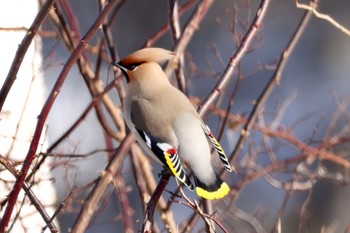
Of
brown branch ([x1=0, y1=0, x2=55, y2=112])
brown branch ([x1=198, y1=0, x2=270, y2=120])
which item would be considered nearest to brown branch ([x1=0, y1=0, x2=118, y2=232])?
brown branch ([x1=0, y1=0, x2=55, y2=112])

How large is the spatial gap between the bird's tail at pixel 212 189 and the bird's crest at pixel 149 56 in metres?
0.30

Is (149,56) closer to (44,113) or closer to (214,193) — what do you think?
(214,193)

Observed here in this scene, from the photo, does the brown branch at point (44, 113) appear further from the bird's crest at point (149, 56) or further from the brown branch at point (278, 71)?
the brown branch at point (278, 71)

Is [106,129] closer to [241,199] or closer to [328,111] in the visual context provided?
[241,199]

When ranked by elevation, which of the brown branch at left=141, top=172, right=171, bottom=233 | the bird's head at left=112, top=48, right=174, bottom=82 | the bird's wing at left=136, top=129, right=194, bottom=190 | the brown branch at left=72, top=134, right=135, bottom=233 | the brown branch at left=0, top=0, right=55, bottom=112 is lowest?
the brown branch at left=72, top=134, right=135, bottom=233

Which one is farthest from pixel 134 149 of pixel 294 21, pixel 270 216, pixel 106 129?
pixel 294 21

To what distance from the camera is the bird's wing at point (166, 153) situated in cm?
185

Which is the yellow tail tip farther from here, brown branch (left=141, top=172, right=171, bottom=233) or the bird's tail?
brown branch (left=141, top=172, right=171, bottom=233)

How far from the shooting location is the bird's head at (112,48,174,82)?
5.91ft

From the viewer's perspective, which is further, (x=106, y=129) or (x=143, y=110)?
(x=106, y=129)

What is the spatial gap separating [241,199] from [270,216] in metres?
0.28

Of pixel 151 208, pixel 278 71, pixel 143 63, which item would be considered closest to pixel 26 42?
pixel 151 208

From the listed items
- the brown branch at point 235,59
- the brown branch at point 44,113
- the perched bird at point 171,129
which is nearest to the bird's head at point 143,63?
the perched bird at point 171,129

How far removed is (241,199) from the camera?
232 inches
